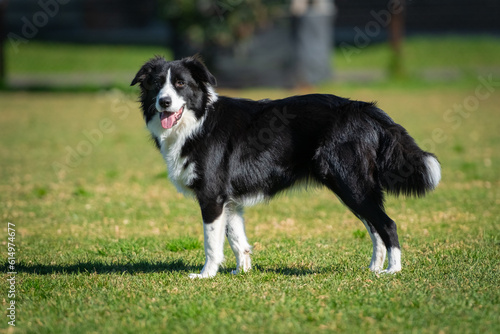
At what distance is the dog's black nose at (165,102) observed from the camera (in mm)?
5621

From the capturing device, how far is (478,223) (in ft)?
25.8

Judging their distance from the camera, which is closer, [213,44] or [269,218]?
[269,218]

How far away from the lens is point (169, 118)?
5.75m

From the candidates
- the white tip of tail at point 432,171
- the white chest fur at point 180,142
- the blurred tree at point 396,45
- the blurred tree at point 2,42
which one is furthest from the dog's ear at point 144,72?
the blurred tree at point 396,45

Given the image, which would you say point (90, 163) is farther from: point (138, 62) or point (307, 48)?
point (138, 62)

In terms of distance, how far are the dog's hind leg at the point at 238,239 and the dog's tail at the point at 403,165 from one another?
4.41 feet

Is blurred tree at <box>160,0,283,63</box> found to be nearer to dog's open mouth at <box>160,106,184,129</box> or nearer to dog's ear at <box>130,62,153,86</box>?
dog's ear at <box>130,62,153,86</box>

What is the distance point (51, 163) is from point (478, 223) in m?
7.95

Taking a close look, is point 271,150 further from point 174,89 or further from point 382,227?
point 382,227

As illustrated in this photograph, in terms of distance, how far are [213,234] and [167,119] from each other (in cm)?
107

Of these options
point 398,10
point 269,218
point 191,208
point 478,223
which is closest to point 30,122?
point 191,208

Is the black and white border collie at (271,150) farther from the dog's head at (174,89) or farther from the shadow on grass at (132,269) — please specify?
the shadow on grass at (132,269)

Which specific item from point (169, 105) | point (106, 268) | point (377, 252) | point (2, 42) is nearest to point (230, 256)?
point (106, 268)

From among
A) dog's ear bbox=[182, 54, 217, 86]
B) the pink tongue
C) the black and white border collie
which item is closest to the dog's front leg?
the black and white border collie
